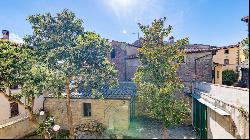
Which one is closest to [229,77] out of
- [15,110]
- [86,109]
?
[86,109]

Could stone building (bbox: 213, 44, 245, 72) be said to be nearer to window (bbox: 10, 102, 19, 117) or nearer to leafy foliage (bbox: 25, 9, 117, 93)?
Result: leafy foliage (bbox: 25, 9, 117, 93)

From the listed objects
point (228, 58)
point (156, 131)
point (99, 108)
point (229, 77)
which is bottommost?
point (156, 131)

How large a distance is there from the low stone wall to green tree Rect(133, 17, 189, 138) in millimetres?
10188

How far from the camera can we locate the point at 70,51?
1923cm

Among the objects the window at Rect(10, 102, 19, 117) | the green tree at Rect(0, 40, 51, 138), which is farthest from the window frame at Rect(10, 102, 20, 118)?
the green tree at Rect(0, 40, 51, 138)

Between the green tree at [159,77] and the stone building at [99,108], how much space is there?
5.16 meters

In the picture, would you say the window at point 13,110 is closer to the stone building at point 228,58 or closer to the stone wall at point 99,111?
the stone wall at point 99,111

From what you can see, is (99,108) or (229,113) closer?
(229,113)

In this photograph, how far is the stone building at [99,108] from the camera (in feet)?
75.6

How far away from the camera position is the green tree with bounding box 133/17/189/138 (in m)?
17.5

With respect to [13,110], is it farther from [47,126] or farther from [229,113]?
[229,113]

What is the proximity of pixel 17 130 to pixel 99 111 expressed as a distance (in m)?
6.79

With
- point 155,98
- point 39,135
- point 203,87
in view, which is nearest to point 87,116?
point 39,135

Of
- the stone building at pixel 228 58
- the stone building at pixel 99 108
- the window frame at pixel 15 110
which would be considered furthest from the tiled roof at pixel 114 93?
the stone building at pixel 228 58
